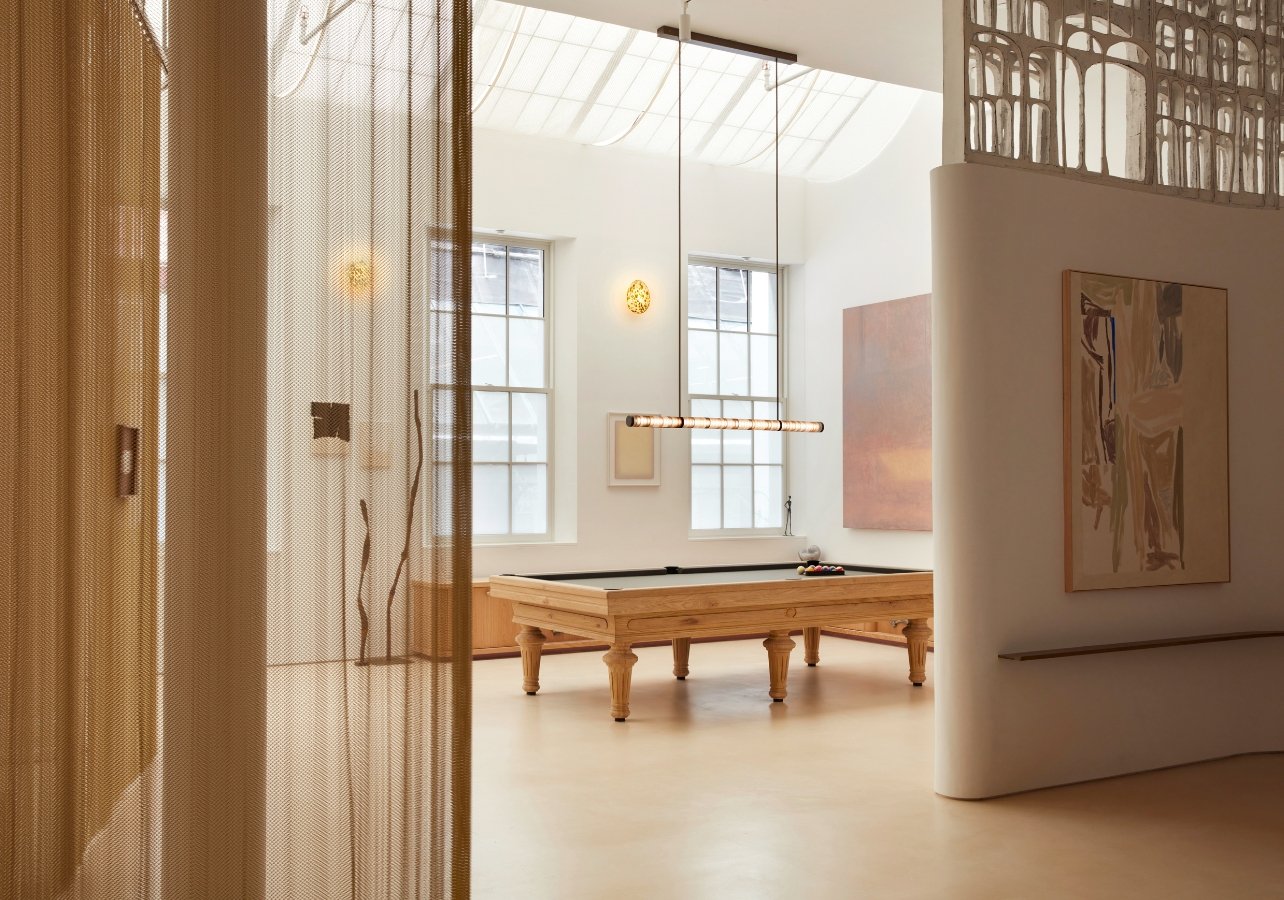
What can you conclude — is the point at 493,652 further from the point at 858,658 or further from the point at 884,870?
the point at 884,870

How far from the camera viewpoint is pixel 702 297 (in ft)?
37.1

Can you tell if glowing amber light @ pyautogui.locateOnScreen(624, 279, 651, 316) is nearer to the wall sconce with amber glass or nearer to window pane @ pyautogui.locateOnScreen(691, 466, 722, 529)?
window pane @ pyautogui.locateOnScreen(691, 466, 722, 529)

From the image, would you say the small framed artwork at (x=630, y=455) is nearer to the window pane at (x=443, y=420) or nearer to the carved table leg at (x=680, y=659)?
the carved table leg at (x=680, y=659)

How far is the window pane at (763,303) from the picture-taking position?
A: 11.6 meters

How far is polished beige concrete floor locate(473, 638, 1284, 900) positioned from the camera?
4.04 meters

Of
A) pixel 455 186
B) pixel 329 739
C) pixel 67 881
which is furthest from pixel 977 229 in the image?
pixel 67 881

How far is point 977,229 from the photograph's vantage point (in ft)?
17.0

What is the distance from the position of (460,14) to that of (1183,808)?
4268mm

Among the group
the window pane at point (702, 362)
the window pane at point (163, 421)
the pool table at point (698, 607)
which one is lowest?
the pool table at point (698, 607)

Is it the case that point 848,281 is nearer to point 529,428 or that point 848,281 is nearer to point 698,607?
point 529,428

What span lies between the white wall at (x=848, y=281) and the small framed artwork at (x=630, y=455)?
1736 millimetres

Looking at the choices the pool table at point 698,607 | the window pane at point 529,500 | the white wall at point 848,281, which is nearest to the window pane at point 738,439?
the white wall at point 848,281

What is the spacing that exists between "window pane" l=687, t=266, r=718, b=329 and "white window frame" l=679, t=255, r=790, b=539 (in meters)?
0.05

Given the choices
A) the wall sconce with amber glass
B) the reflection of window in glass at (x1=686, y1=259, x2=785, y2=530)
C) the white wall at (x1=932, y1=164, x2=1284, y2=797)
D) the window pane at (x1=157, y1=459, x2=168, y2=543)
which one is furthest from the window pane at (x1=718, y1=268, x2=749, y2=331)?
the window pane at (x1=157, y1=459, x2=168, y2=543)
